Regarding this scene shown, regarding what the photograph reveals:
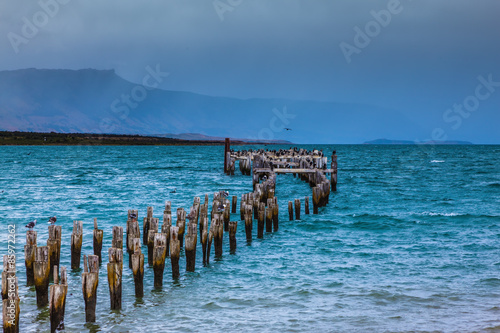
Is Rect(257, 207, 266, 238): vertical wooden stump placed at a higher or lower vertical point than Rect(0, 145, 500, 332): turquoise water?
higher

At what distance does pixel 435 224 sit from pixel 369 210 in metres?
5.49

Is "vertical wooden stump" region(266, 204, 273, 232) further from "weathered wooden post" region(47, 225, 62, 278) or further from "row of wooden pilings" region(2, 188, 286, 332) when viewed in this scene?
"weathered wooden post" region(47, 225, 62, 278)

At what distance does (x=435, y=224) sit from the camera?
22.8 m

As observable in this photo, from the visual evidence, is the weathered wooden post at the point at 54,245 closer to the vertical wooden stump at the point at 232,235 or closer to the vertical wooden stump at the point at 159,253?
the vertical wooden stump at the point at 159,253

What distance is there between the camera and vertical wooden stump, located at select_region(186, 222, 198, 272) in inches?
500

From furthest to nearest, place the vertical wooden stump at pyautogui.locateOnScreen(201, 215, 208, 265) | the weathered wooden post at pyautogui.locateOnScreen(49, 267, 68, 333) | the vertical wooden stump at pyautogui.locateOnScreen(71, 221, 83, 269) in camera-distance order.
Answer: the vertical wooden stump at pyautogui.locateOnScreen(201, 215, 208, 265), the vertical wooden stump at pyautogui.locateOnScreen(71, 221, 83, 269), the weathered wooden post at pyautogui.locateOnScreen(49, 267, 68, 333)

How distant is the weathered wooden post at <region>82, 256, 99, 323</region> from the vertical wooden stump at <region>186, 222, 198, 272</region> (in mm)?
3151

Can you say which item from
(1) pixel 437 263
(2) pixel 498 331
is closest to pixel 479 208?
(1) pixel 437 263

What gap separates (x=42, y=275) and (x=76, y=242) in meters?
3.22

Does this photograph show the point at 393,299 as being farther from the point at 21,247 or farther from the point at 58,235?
the point at 21,247

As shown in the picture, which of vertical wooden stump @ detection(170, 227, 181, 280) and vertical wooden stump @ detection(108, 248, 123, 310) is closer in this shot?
vertical wooden stump @ detection(108, 248, 123, 310)

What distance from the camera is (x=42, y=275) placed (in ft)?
33.7

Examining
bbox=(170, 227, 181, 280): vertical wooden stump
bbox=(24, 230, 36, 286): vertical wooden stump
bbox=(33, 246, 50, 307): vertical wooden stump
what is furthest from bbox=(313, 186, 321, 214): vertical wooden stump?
bbox=(33, 246, 50, 307): vertical wooden stump

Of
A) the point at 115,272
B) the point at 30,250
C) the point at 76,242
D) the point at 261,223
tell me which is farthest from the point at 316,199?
the point at 115,272
